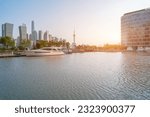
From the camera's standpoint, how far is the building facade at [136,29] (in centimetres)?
6024

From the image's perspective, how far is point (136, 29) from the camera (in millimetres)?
62906

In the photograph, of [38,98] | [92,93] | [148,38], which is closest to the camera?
[38,98]

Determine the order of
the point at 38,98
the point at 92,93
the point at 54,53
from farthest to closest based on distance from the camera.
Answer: the point at 54,53, the point at 92,93, the point at 38,98

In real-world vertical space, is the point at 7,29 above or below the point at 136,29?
below

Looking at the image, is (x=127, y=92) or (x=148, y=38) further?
(x=148, y=38)

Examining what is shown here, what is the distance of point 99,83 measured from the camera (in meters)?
11.8

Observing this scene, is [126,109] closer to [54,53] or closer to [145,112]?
[145,112]

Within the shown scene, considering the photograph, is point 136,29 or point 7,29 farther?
point 136,29

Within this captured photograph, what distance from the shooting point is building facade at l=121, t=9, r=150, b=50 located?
6024cm

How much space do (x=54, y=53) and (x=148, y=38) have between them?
2707 cm

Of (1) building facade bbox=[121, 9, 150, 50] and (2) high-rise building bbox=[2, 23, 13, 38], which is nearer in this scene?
(2) high-rise building bbox=[2, 23, 13, 38]

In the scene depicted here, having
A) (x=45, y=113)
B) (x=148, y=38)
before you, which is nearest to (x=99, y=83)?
(x=45, y=113)

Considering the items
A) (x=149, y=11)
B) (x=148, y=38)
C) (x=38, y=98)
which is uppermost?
(x=149, y=11)

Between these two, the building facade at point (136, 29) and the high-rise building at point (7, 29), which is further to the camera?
the building facade at point (136, 29)
